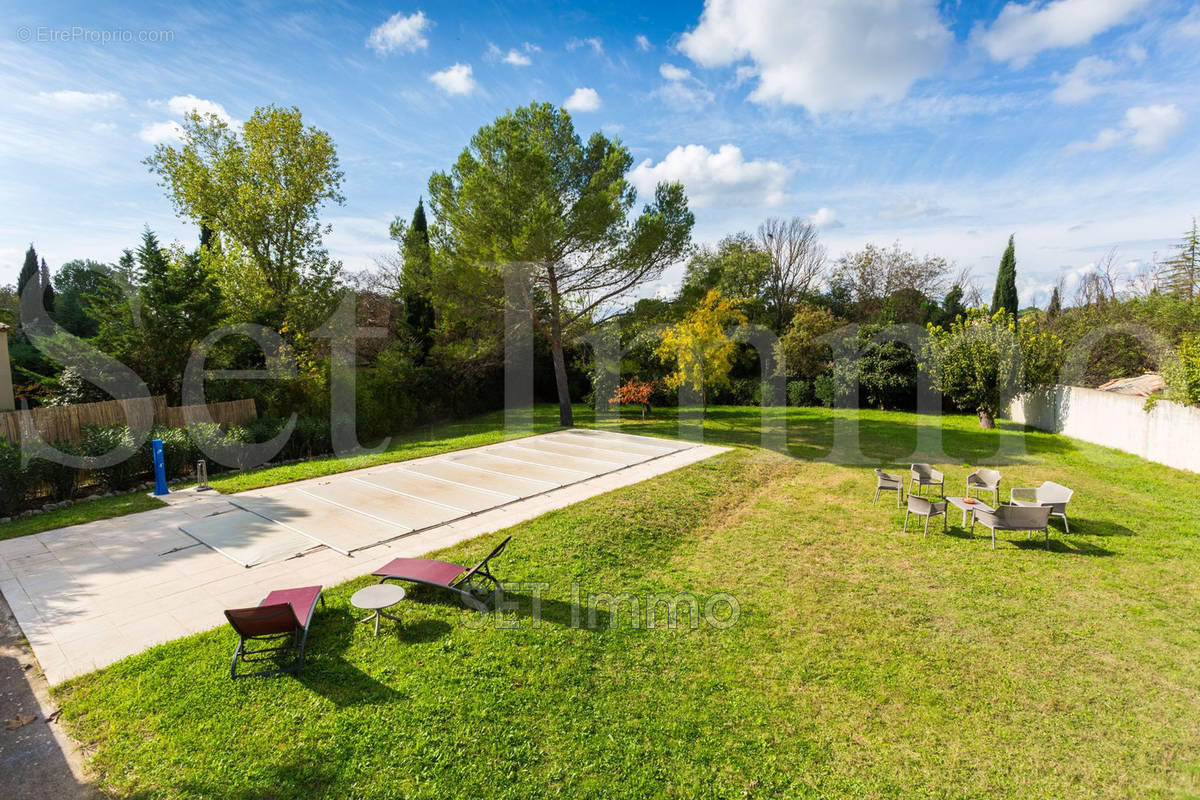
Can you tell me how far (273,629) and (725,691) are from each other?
11.7 ft

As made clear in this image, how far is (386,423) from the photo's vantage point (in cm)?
1527

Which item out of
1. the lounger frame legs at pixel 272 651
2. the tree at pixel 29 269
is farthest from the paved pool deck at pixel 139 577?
the tree at pixel 29 269

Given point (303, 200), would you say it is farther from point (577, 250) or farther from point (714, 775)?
point (714, 775)

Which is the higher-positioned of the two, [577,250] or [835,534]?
[577,250]

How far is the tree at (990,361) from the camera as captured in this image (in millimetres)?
14062

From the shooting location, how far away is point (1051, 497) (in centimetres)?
735

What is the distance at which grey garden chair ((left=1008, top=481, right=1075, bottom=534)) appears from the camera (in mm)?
7086

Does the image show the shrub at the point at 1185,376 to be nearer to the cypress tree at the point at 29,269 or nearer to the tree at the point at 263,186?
the tree at the point at 263,186

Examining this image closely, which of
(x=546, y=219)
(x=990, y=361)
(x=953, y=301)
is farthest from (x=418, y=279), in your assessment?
(x=953, y=301)

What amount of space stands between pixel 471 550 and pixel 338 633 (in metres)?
1.99

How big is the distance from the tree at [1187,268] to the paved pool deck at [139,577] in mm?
23502

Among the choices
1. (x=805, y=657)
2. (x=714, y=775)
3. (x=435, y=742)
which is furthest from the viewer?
(x=805, y=657)

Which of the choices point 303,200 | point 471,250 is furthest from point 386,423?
point 303,200

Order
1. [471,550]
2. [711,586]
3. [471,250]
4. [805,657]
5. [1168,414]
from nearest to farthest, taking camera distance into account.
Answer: [805,657]
[711,586]
[471,550]
[1168,414]
[471,250]
